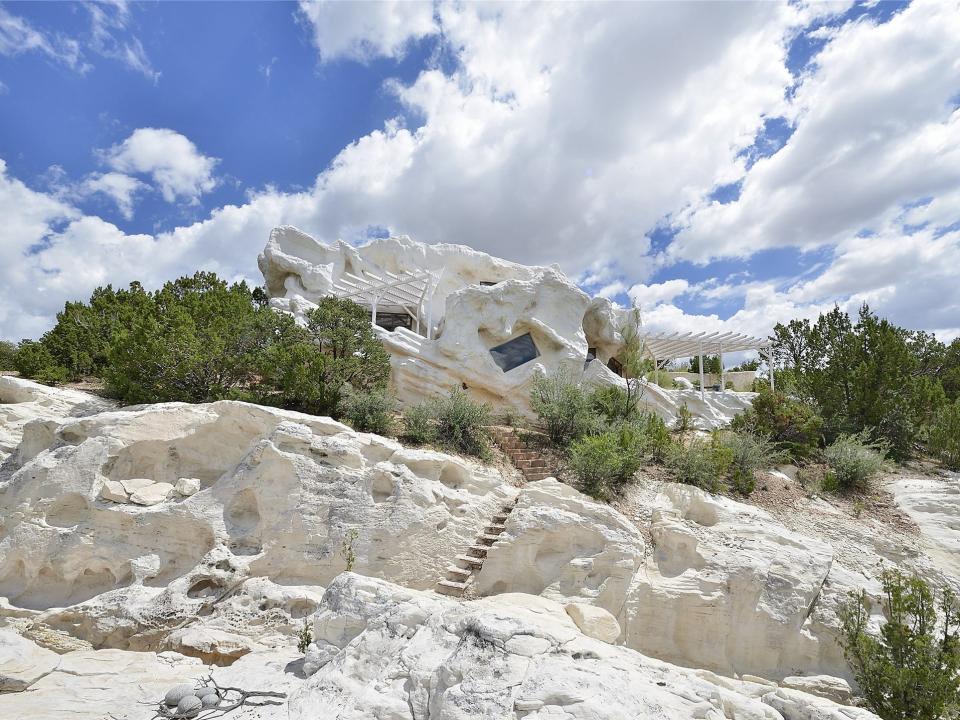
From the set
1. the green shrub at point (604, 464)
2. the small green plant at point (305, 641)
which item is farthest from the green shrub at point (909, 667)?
the small green plant at point (305, 641)

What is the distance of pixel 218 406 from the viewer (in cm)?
979

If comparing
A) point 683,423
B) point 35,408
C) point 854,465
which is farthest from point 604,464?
point 35,408

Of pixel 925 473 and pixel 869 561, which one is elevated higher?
pixel 925 473

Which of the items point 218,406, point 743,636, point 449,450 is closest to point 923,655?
point 743,636

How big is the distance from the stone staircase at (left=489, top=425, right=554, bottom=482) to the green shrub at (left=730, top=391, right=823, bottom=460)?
6499 mm

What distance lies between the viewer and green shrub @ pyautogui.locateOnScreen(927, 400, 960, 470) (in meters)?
13.3

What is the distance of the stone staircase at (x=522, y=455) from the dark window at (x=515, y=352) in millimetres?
6893

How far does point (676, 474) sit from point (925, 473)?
769 cm

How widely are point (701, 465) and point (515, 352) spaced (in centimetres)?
1130

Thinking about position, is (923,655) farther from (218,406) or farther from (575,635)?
(218,406)

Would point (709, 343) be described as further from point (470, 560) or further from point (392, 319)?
point (470, 560)

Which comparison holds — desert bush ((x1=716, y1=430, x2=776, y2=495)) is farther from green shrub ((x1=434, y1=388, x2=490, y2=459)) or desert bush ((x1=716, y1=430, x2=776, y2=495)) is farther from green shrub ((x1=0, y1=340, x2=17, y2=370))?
green shrub ((x1=0, y1=340, x2=17, y2=370))

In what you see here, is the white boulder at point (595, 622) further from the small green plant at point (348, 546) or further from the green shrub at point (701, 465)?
the green shrub at point (701, 465)

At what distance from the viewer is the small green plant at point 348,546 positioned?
8.22 meters
